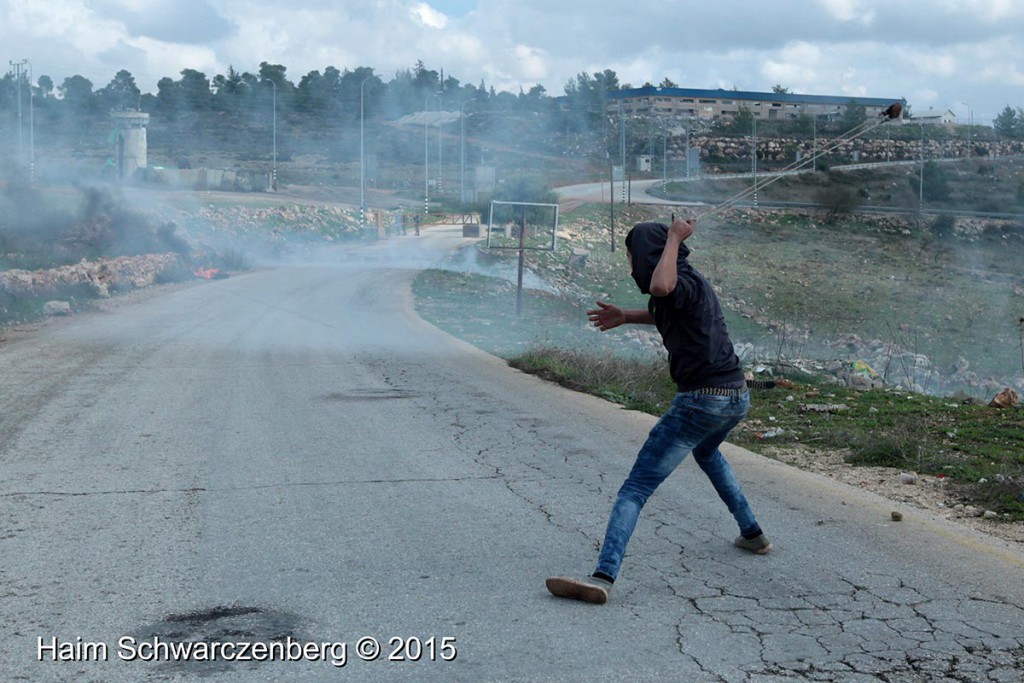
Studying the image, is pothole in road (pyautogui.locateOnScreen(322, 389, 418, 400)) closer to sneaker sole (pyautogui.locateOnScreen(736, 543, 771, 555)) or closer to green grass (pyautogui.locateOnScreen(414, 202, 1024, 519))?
green grass (pyautogui.locateOnScreen(414, 202, 1024, 519))

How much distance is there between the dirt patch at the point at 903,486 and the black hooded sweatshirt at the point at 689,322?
2.40m

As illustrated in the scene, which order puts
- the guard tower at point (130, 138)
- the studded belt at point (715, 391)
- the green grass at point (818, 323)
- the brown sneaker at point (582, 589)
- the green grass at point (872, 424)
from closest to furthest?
1. the brown sneaker at point (582, 589)
2. the studded belt at point (715, 391)
3. the green grass at point (872, 424)
4. the green grass at point (818, 323)
5. the guard tower at point (130, 138)

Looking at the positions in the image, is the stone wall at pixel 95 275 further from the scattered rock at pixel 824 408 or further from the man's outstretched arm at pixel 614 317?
the man's outstretched arm at pixel 614 317

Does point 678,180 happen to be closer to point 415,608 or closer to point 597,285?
point 597,285

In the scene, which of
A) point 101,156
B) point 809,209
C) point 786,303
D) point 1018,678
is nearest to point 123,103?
point 101,156

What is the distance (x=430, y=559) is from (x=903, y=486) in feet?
A: 12.7

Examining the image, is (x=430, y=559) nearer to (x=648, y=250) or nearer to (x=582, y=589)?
(x=582, y=589)

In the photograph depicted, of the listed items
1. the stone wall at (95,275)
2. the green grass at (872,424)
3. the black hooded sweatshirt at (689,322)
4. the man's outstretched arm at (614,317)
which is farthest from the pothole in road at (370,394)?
the stone wall at (95,275)

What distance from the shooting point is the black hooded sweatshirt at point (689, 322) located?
213 inches

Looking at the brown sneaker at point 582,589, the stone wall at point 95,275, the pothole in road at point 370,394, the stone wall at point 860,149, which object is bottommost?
Result: the pothole in road at point 370,394

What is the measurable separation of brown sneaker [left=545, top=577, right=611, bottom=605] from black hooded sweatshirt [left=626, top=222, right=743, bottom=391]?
3.56 ft

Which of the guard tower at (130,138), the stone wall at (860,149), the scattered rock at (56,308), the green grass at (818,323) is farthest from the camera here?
the stone wall at (860,149)

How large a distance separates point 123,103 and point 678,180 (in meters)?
35.4

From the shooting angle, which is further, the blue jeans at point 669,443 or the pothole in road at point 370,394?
the pothole in road at point 370,394
